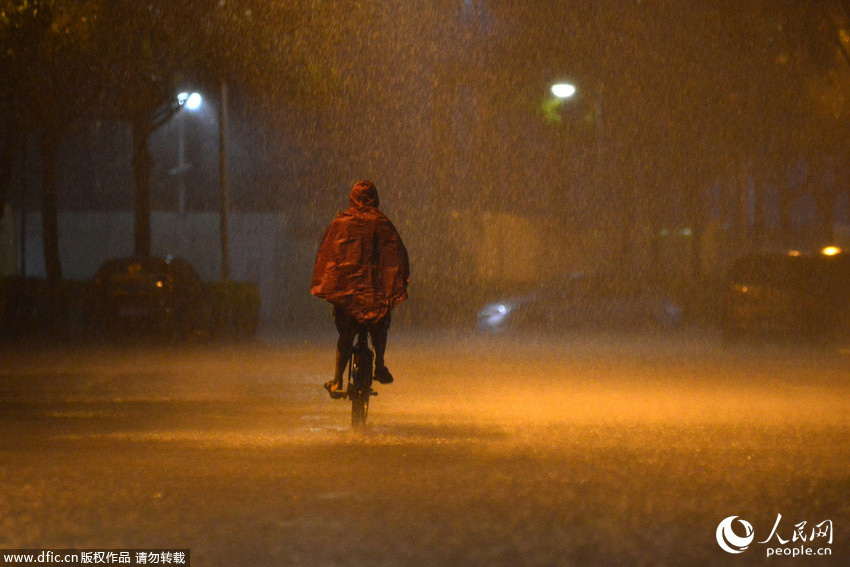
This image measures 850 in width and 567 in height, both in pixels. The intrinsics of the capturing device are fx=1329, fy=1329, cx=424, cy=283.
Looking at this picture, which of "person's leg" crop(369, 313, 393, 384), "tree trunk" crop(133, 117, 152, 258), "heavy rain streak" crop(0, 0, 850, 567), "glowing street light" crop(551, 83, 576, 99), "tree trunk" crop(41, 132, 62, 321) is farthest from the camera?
"glowing street light" crop(551, 83, 576, 99)

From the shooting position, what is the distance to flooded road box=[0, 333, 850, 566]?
20.4ft

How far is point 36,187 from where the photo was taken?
47.0 meters

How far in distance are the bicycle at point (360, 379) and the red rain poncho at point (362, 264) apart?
0.23 m

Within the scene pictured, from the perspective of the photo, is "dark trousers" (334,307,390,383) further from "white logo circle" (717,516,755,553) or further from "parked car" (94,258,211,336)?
"parked car" (94,258,211,336)

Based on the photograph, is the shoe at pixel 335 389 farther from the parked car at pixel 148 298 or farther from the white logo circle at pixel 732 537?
the parked car at pixel 148 298

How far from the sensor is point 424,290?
34344mm

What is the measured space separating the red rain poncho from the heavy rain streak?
0.08 ft

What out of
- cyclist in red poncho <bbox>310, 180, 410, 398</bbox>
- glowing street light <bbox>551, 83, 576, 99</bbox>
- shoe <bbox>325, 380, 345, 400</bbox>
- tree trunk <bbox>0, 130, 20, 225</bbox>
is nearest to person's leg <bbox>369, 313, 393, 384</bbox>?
cyclist in red poncho <bbox>310, 180, 410, 398</bbox>

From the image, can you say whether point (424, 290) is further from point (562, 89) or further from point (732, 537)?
point (732, 537)

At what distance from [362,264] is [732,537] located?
433cm

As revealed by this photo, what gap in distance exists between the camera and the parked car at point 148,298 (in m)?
24.2

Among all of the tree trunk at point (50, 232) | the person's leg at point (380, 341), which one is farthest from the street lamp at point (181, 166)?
the person's leg at point (380, 341)

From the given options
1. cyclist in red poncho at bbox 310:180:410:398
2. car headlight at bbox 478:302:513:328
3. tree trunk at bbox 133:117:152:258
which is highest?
tree trunk at bbox 133:117:152:258

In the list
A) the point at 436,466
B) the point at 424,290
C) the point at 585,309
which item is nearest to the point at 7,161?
the point at 585,309
